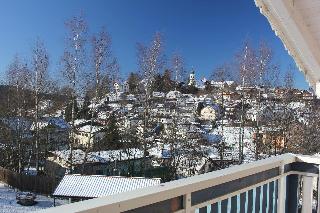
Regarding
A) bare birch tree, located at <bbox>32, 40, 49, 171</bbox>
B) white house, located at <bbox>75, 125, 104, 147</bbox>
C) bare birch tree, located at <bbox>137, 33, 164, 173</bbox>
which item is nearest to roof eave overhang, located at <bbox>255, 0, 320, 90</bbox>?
bare birch tree, located at <bbox>137, 33, 164, 173</bbox>

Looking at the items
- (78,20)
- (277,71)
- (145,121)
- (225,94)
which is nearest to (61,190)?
(145,121)

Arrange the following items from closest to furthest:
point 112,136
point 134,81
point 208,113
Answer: point 134,81
point 112,136
point 208,113

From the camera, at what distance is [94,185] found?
→ 64.7 ft

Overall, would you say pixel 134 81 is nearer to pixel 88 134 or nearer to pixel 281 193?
pixel 88 134

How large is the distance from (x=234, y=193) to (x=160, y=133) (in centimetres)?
2845

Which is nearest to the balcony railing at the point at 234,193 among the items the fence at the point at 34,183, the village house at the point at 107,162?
the fence at the point at 34,183

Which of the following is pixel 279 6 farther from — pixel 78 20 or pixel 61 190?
pixel 78 20

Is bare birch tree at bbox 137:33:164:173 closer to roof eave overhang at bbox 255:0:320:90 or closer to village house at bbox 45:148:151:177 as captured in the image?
village house at bbox 45:148:151:177

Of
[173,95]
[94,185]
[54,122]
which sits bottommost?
[94,185]

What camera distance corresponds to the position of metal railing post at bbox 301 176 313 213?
121 inches

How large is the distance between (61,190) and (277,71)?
14173 mm

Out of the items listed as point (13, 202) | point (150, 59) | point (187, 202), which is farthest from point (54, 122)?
point (187, 202)

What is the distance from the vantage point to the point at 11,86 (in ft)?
96.0

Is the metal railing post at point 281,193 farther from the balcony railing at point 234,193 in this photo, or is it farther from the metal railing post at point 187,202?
the metal railing post at point 187,202
